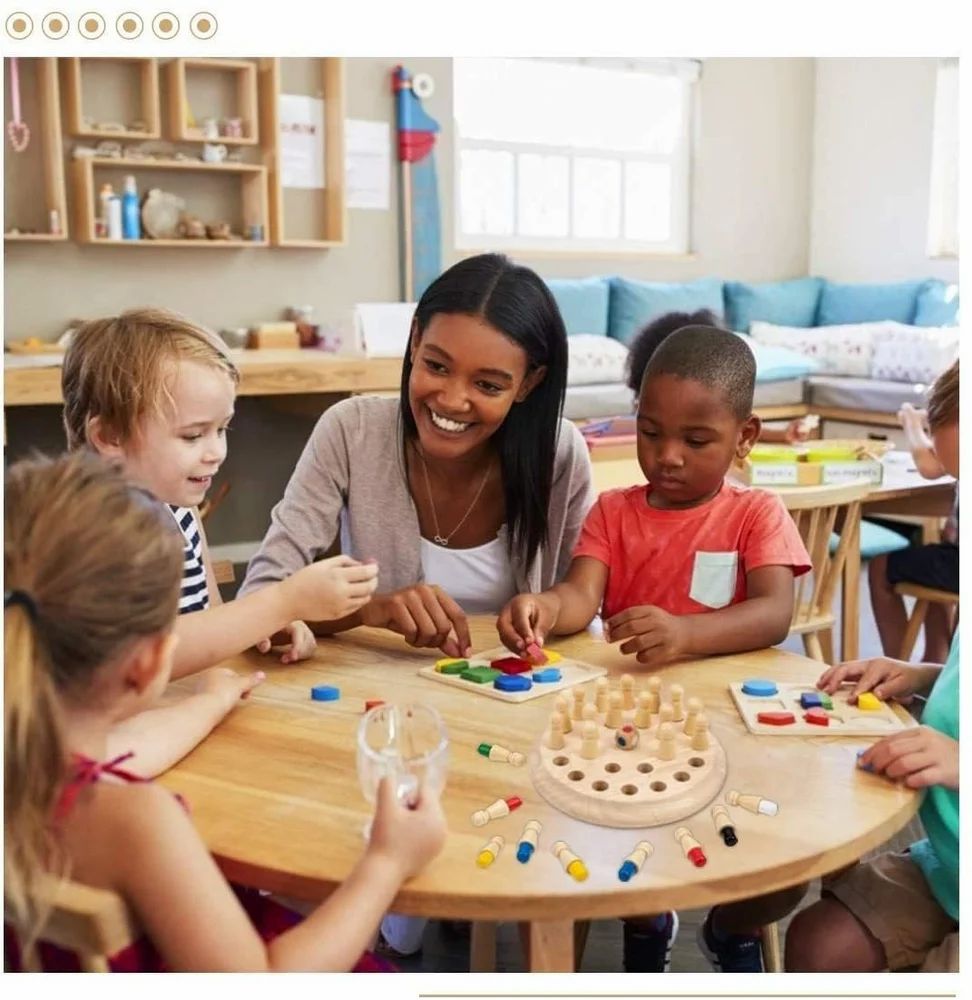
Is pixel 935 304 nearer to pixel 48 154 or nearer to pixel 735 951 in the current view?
pixel 48 154

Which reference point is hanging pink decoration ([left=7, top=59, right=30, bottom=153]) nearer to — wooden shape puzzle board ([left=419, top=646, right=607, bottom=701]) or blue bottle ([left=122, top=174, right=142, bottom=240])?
blue bottle ([left=122, top=174, right=142, bottom=240])

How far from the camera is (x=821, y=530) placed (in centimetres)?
200

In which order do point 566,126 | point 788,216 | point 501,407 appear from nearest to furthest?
point 501,407
point 566,126
point 788,216

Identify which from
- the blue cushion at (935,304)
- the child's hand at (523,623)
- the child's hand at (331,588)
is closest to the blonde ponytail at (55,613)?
the child's hand at (331,588)

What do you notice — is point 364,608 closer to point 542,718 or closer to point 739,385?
point 542,718

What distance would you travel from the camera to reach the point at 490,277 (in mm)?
1192

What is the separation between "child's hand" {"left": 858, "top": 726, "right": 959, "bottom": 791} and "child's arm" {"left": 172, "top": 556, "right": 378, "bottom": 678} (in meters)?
0.41

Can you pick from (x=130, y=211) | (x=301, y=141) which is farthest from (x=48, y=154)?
(x=301, y=141)

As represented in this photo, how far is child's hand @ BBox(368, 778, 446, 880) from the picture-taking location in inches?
25.4

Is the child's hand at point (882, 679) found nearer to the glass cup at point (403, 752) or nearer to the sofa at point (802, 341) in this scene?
the glass cup at point (403, 752)

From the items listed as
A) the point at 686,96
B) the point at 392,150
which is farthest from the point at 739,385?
the point at 686,96

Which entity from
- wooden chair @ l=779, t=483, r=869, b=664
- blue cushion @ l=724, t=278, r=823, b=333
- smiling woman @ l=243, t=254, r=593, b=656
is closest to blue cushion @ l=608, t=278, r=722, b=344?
blue cushion @ l=724, t=278, r=823, b=333

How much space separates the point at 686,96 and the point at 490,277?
13.1 ft
